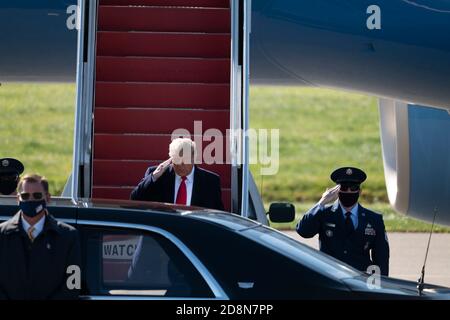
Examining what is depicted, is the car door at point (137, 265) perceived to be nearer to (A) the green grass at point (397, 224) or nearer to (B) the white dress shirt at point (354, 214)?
(B) the white dress shirt at point (354, 214)

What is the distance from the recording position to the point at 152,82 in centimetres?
969

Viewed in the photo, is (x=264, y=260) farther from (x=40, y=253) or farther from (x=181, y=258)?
(x=40, y=253)

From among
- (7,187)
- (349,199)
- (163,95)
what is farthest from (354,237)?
(7,187)

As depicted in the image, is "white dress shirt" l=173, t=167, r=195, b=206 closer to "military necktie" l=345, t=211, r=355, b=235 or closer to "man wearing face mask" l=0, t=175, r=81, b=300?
"military necktie" l=345, t=211, r=355, b=235

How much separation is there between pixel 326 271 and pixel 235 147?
283cm

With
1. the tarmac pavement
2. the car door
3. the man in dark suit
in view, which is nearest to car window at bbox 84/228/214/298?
the car door

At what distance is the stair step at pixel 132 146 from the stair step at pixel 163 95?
0.29m

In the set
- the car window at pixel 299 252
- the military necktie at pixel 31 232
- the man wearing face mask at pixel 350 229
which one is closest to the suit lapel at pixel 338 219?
the man wearing face mask at pixel 350 229

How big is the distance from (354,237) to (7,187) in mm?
2450

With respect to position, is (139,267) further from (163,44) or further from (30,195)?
(163,44)

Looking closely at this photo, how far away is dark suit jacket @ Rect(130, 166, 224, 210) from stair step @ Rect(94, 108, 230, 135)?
1.05m

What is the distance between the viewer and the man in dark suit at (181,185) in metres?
8.30

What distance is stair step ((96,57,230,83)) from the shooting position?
9695 millimetres
